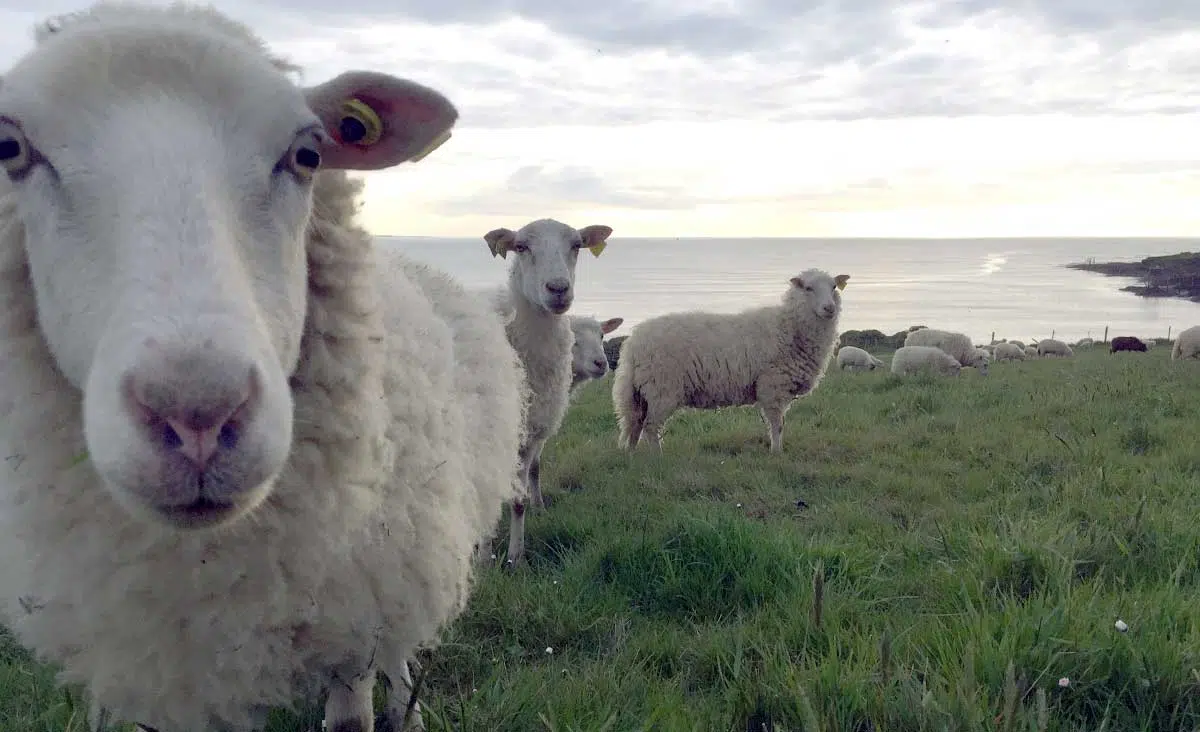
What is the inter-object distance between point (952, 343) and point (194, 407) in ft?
49.8

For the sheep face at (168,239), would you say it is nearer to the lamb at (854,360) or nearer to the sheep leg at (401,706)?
the sheep leg at (401,706)

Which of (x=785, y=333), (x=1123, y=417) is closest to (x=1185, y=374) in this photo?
(x=1123, y=417)

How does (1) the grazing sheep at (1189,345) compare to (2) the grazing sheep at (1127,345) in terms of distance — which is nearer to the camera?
(1) the grazing sheep at (1189,345)

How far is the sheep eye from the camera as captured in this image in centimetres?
130

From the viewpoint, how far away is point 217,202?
50.9 inches

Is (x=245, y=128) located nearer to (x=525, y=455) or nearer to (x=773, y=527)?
(x=773, y=527)

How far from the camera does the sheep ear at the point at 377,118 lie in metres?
1.67

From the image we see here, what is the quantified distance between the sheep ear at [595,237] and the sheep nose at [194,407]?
4529 mm

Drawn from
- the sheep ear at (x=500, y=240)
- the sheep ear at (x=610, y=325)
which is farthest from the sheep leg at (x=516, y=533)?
the sheep ear at (x=610, y=325)

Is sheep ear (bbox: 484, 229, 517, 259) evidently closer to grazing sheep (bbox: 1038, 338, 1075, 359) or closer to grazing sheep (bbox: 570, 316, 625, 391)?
grazing sheep (bbox: 570, 316, 625, 391)

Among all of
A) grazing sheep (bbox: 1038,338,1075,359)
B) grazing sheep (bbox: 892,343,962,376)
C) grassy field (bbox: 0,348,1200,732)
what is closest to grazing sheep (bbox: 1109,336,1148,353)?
grazing sheep (bbox: 1038,338,1075,359)

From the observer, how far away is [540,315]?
5.06 meters

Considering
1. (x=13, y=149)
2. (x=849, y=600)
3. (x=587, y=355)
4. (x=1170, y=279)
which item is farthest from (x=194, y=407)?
(x=1170, y=279)

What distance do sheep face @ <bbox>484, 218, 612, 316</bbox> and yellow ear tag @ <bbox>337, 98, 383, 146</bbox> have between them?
3.09 metres
